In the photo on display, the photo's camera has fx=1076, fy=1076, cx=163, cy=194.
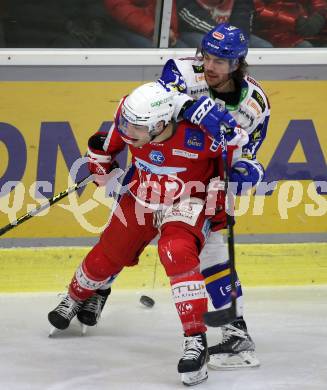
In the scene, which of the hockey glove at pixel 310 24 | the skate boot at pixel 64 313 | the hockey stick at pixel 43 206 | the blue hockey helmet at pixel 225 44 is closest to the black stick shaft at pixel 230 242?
the blue hockey helmet at pixel 225 44

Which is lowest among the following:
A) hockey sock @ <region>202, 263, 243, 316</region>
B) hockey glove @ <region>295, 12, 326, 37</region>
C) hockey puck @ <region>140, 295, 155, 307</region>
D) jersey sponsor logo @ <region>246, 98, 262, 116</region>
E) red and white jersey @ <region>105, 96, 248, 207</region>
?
hockey puck @ <region>140, 295, 155, 307</region>

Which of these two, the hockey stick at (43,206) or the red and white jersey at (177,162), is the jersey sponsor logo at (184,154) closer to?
the red and white jersey at (177,162)

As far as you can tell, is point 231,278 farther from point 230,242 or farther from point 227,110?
point 227,110

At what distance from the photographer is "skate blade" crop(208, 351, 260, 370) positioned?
4.40 m

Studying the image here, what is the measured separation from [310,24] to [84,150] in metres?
1.45

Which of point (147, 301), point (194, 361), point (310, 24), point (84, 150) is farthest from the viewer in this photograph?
point (310, 24)

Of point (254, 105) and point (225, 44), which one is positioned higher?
point (225, 44)

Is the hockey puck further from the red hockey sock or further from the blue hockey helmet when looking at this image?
the blue hockey helmet

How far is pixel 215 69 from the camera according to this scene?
14.6ft

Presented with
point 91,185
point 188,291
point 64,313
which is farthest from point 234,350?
point 91,185

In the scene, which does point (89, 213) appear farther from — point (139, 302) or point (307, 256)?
point (307, 256)

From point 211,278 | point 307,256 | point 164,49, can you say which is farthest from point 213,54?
point 307,256

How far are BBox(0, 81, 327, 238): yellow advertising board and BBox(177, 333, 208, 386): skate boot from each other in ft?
5.62

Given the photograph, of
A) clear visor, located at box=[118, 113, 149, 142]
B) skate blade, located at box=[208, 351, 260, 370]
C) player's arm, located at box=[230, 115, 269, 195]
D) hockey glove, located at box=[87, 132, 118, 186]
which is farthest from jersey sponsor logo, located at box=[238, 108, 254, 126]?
skate blade, located at box=[208, 351, 260, 370]
